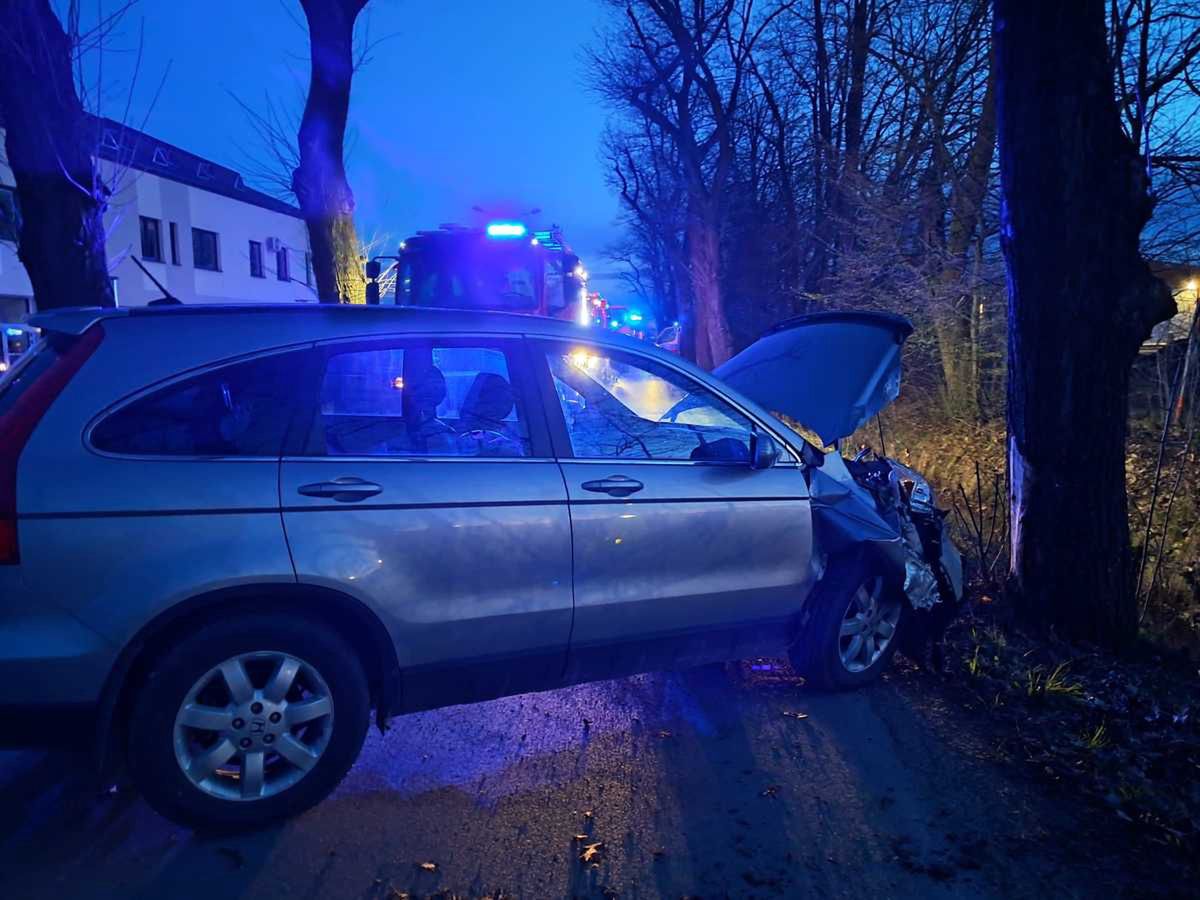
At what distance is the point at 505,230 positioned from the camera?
442 inches

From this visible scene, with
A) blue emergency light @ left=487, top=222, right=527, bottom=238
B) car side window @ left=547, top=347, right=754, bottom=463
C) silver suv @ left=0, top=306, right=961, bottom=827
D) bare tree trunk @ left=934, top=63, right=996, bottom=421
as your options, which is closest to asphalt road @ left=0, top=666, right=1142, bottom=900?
silver suv @ left=0, top=306, right=961, bottom=827

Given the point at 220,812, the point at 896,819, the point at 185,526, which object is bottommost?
the point at 896,819

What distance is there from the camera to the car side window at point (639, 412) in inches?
142

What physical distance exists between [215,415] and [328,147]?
8.50m

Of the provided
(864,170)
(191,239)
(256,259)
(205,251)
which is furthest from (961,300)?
(256,259)

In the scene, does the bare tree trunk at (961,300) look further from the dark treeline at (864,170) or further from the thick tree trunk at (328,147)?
the thick tree trunk at (328,147)

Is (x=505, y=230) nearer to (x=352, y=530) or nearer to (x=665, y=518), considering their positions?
(x=665, y=518)

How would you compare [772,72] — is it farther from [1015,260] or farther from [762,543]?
[762,543]

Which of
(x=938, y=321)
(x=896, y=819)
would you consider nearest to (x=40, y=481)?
(x=896, y=819)

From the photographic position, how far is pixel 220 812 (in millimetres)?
2879

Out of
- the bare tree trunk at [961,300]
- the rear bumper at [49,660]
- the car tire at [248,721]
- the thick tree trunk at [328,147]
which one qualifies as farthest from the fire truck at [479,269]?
the rear bumper at [49,660]

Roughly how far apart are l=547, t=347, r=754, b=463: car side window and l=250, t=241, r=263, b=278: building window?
31.9 meters

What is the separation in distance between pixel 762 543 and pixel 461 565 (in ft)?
4.79

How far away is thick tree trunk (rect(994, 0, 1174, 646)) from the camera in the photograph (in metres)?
4.44
